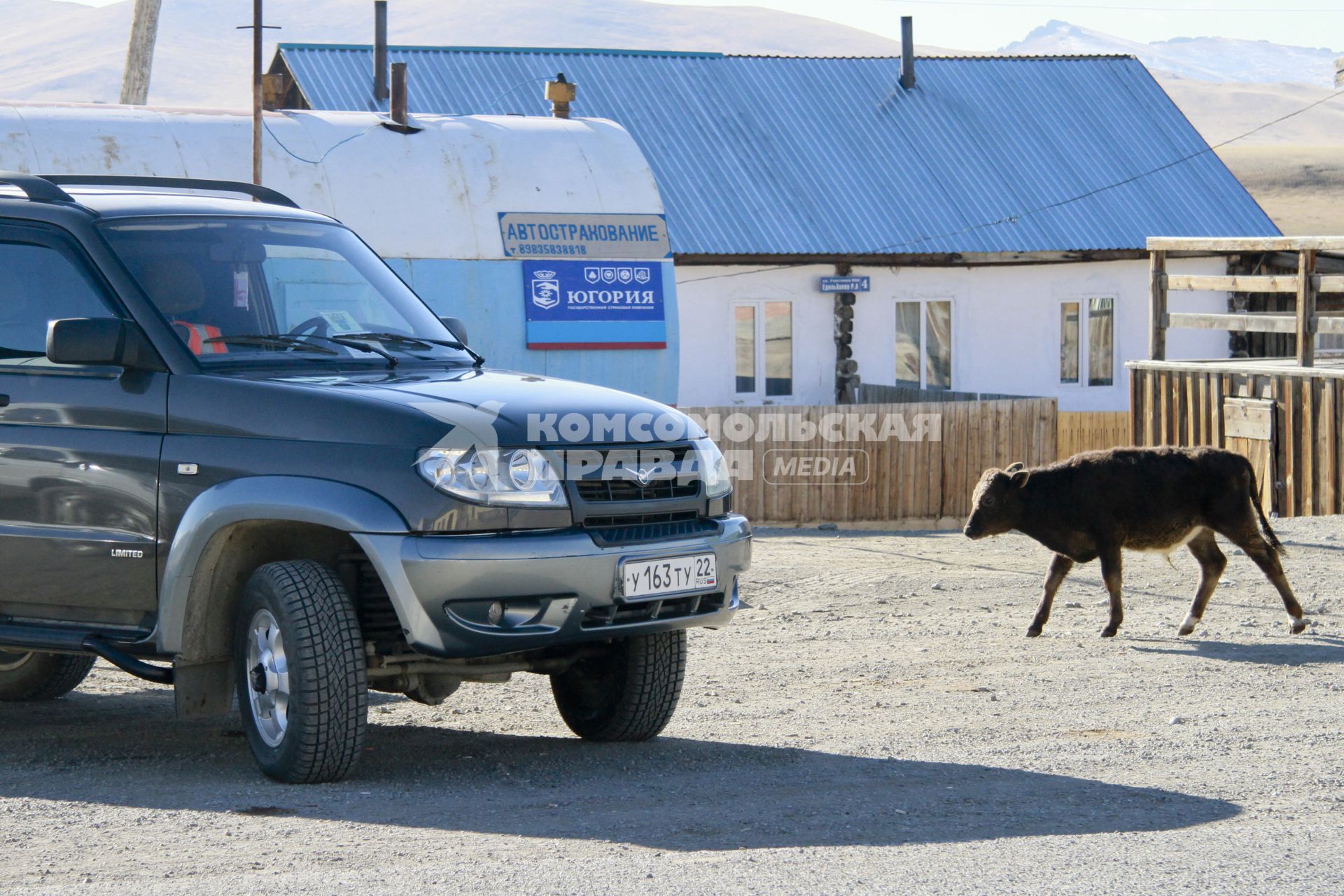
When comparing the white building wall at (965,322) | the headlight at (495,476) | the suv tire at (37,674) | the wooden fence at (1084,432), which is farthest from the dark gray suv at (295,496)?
the white building wall at (965,322)

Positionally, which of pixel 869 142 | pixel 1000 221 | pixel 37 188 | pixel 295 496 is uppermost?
pixel 869 142

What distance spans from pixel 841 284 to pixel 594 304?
11.9 meters

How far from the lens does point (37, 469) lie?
20.9 feet

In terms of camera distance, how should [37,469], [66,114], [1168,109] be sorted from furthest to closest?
[1168,109] → [66,114] → [37,469]

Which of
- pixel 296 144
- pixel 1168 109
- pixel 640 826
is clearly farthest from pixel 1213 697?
pixel 1168 109

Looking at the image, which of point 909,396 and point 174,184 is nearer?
point 174,184

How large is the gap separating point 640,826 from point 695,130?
74.1 ft

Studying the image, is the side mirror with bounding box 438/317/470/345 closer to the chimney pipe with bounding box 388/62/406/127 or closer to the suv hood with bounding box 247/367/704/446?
the suv hood with bounding box 247/367/704/446

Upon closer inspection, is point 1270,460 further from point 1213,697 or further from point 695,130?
point 695,130

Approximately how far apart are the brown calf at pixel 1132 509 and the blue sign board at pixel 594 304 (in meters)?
4.96

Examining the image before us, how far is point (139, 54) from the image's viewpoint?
70.9ft

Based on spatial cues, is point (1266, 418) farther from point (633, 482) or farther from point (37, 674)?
point (37, 674)

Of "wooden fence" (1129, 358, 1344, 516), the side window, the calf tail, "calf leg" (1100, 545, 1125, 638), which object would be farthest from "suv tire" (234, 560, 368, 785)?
"wooden fence" (1129, 358, 1344, 516)

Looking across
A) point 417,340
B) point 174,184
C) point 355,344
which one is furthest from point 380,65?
point 355,344
